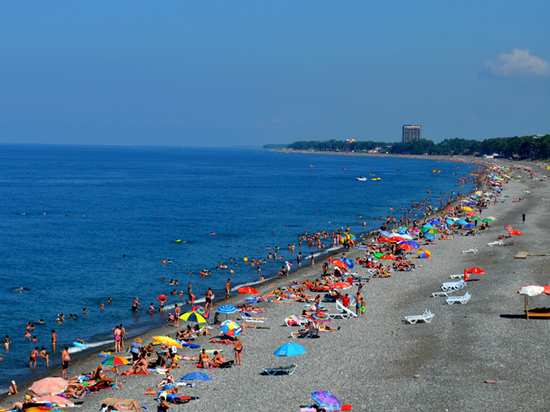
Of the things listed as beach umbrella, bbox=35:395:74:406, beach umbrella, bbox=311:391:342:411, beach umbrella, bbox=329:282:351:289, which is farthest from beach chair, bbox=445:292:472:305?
beach umbrella, bbox=35:395:74:406

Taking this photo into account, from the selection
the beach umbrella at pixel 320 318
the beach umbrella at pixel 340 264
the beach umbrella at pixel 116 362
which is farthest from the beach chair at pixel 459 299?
the beach umbrella at pixel 116 362

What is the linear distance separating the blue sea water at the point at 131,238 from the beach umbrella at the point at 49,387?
492 cm

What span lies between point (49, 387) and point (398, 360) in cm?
1380

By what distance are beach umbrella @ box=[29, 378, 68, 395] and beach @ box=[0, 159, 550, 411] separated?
1.14m

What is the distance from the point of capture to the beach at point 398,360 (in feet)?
59.6

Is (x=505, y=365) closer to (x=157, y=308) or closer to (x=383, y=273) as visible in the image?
(x=383, y=273)

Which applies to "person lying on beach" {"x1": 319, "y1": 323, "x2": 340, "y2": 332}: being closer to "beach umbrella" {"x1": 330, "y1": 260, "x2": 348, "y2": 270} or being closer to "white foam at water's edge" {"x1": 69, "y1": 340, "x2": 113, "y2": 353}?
"white foam at water's edge" {"x1": 69, "y1": 340, "x2": 113, "y2": 353}

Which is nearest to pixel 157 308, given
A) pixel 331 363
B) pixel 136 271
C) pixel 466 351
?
pixel 136 271

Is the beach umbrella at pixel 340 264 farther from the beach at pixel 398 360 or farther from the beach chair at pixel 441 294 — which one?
the beach chair at pixel 441 294

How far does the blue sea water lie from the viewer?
3262 centimetres

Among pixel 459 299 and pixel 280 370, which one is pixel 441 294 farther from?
pixel 280 370

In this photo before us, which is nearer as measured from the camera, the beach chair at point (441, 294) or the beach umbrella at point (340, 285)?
the beach chair at point (441, 294)

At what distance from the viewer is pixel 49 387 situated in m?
19.0

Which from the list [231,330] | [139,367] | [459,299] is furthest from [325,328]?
[139,367]
